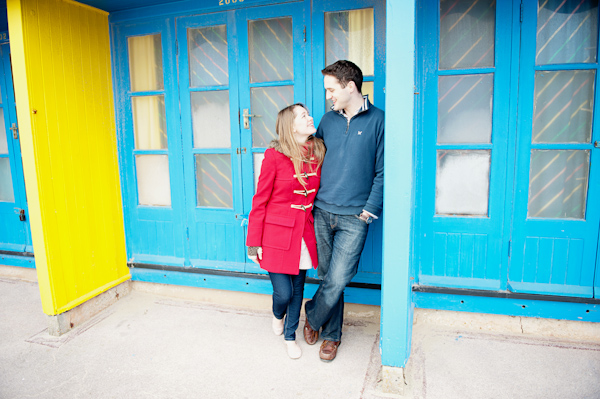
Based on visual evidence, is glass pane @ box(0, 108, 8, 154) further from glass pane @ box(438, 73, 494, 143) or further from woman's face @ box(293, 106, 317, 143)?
glass pane @ box(438, 73, 494, 143)

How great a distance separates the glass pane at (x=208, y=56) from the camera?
3.52 m

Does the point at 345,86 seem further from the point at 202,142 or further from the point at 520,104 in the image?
the point at 202,142

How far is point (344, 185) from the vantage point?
2.68 m

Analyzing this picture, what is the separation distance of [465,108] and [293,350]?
2.21 m

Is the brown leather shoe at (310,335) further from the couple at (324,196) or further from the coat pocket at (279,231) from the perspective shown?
the coat pocket at (279,231)

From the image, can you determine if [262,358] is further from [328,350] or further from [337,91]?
[337,91]

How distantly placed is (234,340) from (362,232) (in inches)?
54.5

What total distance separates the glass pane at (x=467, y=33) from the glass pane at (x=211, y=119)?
6.09 ft

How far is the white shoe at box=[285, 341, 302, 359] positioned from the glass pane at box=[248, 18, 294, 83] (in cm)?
213

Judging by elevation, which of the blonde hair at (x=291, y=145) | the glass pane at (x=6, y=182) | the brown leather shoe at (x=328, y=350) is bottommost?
the brown leather shoe at (x=328, y=350)

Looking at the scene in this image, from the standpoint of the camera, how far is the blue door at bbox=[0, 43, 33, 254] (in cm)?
433

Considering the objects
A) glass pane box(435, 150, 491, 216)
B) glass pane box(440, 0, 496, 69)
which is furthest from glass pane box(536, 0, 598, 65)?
glass pane box(435, 150, 491, 216)

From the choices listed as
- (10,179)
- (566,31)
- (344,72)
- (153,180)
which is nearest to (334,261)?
(344,72)

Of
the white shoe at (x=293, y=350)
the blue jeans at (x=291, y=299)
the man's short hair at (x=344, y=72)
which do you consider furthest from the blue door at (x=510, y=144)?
the white shoe at (x=293, y=350)
